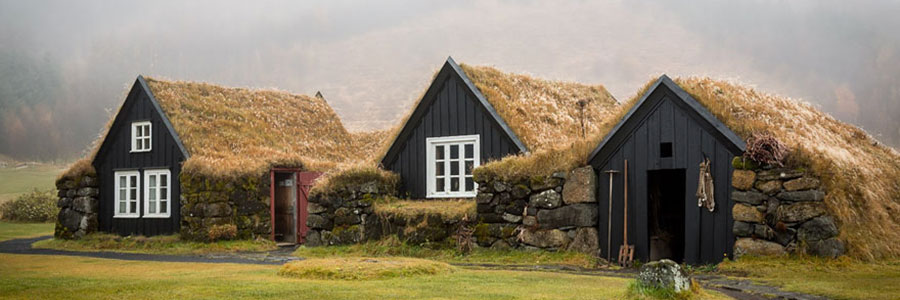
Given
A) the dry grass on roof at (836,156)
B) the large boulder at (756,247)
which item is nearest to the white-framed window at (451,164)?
the dry grass on roof at (836,156)

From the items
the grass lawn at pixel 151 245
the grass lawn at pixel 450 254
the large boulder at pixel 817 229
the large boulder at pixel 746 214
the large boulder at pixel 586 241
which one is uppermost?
the large boulder at pixel 746 214

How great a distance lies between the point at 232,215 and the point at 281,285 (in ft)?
43.6

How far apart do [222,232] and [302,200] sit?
2.83m

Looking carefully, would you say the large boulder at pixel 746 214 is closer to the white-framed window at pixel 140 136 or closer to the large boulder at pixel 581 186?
the large boulder at pixel 581 186

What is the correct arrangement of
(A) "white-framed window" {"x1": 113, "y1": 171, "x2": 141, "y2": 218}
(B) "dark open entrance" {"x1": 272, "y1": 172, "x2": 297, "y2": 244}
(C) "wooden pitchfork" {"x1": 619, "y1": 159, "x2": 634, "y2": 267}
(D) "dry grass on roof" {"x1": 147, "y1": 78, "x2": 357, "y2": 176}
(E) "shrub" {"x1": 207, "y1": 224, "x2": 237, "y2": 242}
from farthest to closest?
1. (A) "white-framed window" {"x1": 113, "y1": 171, "x2": 141, "y2": 218}
2. (B) "dark open entrance" {"x1": 272, "y1": 172, "x2": 297, "y2": 244}
3. (D) "dry grass on roof" {"x1": 147, "y1": 78, "x2": 357, "y2": 176}
4. (E) "shrub" {"x1": 207, "y1": 224, "x2": 237, "y2": 242}
5. (C) "wooden pitchfork" {"x1": 619, "y1": 159, "x2": 634, "y2": 267}

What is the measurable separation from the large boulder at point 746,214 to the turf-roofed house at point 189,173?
48.3 ft

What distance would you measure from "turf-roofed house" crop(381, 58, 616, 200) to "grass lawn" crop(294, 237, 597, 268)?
270 centimetres

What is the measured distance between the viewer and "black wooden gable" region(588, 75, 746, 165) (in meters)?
16.2

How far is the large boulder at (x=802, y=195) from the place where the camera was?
587 inches

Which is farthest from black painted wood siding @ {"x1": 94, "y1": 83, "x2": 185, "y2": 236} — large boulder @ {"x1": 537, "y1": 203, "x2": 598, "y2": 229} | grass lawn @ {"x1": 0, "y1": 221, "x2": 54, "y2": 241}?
large boulder @ {"x1": 537, "y1": 203, "x2": 598, "y2": 229}

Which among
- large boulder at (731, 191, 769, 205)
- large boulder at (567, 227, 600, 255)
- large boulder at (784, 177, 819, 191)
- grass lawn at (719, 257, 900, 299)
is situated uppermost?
large boulder at (784, 177, 819, 191)

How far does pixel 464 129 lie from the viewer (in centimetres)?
2259

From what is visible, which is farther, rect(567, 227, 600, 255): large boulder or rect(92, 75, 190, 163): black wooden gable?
rect(92, 75, 190, 163): black wooden gable

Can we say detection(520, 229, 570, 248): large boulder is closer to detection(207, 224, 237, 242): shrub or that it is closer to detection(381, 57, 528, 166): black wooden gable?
detection(381, 57, 528, 166): black wooden gable
